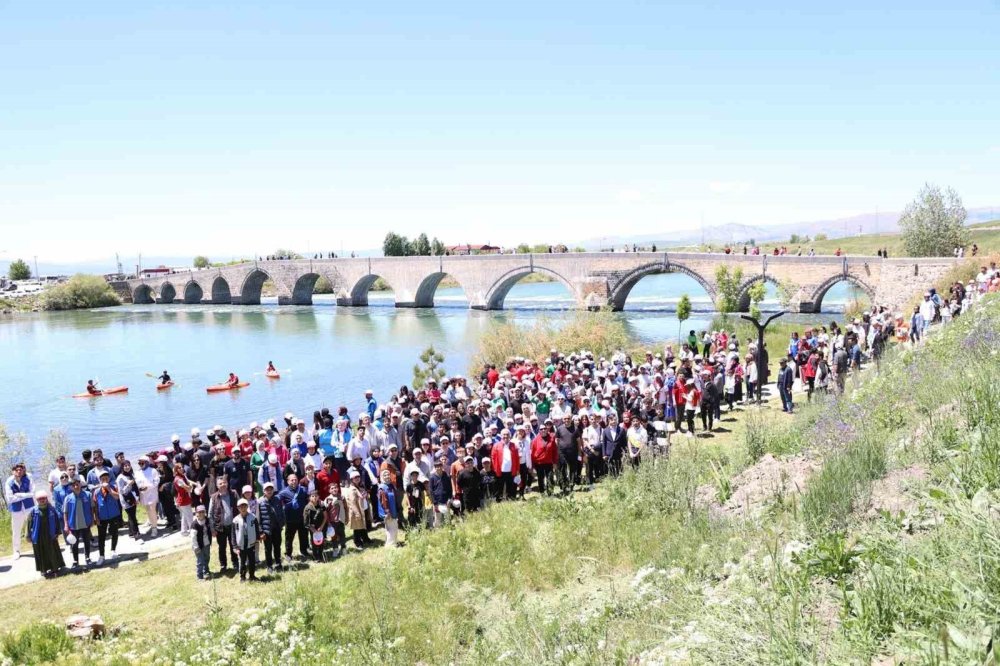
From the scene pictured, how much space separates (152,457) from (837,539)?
10.6 metres

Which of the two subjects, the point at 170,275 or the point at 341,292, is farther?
the point at 170,275


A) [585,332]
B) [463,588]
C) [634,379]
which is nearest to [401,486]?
[463,588]

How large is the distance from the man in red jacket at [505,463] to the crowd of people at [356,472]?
0.07ft

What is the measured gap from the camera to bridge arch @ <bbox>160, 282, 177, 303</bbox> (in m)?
83.6

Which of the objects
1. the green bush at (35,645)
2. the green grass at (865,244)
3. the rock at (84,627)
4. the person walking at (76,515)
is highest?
the green grass at (865,244)

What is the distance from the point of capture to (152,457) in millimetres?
11906

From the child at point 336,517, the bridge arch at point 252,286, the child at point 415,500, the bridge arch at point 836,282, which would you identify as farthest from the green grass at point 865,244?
the child at point 336,517

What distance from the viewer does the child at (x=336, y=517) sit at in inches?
373

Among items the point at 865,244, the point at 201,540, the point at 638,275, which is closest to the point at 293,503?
the point at 201,540

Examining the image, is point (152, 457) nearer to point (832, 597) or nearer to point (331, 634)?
point (331, 634)

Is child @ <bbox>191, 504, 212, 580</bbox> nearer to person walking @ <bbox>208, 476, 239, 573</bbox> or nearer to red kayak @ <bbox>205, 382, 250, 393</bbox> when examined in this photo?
person walking @ <bbox>208, 476, 239, 573</bbox>

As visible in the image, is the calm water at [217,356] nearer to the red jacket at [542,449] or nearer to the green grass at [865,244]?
the green grass at [865,244]

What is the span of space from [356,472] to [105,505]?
11.7ft

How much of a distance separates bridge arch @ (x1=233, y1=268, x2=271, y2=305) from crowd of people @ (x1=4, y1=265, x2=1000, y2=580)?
6596 cm
